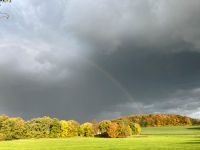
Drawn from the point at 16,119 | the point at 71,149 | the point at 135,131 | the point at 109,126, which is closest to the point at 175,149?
the point at 71,149

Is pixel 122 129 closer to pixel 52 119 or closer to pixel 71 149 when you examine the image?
pixel 52 119

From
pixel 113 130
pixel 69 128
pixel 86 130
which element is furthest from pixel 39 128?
pixel 113 130

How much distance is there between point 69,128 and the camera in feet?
506

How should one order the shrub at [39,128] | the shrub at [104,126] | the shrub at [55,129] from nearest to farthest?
the shrub at [39,128] < the shrub at [55,129] < the shrub at [104,126]

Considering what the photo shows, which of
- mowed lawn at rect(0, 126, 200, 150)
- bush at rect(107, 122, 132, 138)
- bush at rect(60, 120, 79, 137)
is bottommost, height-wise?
mowed lawn at rect(0, 126, 200, 150)

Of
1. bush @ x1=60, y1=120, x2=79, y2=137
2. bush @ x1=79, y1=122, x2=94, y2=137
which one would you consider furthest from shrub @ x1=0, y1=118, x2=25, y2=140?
bush @ x1=79, y1=122, x2=94, y2=137

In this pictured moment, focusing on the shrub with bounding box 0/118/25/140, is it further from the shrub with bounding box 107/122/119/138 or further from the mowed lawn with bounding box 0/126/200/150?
the mowed lawn with bounding box 0/126/200/150

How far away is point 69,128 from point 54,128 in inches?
236

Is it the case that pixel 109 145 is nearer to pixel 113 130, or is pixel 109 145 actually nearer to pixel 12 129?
pixel 113 130

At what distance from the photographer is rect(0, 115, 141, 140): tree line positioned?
14588cm

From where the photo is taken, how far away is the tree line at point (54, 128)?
145875 millimetres

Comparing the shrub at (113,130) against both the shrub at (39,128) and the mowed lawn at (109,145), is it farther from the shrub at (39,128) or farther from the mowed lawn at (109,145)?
the mowed lawn at (109,145)

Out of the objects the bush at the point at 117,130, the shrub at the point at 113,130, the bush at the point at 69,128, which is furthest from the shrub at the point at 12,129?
the bush at the point at 117,130

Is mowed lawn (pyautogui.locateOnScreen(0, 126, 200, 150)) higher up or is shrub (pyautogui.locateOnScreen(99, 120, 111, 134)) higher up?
shrub (pyautogui.locateOnScreen(99, 120, 111, 134))
